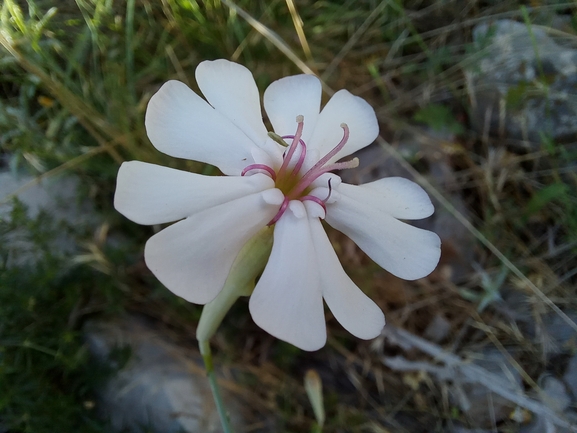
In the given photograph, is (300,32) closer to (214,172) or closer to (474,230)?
(214,172)

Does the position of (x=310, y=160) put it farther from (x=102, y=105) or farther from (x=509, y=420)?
(x=509, y=420)

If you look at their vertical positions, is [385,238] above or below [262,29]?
below

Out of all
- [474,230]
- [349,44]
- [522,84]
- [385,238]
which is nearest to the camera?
[385,238]

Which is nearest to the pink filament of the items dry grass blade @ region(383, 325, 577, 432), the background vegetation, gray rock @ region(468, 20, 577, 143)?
the background vegetation

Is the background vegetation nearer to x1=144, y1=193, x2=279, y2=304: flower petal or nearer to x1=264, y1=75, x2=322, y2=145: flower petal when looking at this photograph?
x1=264, y1=75, x2=322, y2=145: flower petal

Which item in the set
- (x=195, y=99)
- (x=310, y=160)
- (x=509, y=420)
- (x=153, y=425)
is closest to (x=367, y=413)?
(x=509, y=420)

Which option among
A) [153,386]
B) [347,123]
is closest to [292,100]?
[347,123]
